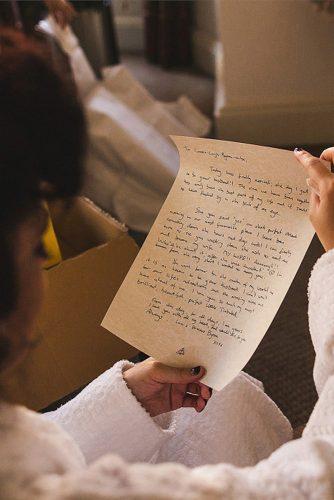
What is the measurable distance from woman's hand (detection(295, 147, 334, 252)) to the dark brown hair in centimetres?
32

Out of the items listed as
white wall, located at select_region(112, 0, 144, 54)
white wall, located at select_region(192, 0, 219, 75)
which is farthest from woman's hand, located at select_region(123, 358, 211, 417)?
white wall, located at select_region(112, 0, 144, 54)

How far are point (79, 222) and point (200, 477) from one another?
34.0 inches

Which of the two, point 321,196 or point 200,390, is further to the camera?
point 200,390

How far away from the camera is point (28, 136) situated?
354 mm

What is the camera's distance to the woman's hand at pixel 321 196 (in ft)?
1.95

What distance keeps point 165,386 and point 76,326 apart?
348mm

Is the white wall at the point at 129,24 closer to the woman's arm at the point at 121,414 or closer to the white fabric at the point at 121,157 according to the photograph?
the white fabric at the point at 121,157

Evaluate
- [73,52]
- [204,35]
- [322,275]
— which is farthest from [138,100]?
[322,275]

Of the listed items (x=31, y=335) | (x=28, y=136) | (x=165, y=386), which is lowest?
(x=165, y=386)

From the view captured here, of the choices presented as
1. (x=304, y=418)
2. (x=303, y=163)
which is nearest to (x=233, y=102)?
(x=304, y=418)

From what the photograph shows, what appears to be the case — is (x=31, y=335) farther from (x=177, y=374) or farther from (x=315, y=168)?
(x=315, y=168)

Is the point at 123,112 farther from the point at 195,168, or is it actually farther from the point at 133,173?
the point at 195,168

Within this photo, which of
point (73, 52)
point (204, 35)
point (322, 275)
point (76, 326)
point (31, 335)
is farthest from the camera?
point (204, 35)

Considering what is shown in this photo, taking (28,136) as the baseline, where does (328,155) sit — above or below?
below
